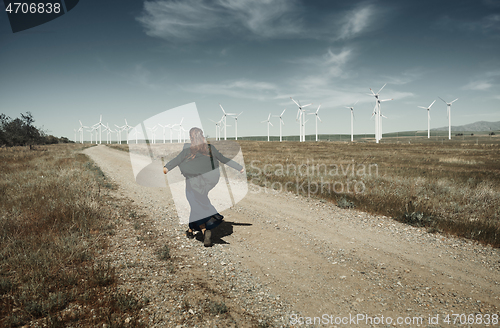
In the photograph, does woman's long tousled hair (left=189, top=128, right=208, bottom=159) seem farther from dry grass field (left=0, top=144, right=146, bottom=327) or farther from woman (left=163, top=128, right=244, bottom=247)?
dry grass field (left=0, top=144, right=146, bottom=327)

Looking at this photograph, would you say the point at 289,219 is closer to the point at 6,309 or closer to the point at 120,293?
the point at 120,293

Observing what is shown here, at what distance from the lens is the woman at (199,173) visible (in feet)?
22.1

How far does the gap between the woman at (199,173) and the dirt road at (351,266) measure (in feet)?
1.90

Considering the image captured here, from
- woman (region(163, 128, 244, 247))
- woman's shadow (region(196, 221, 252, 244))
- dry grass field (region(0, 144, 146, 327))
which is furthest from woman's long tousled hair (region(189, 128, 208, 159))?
dry grass field (region(0, 144, 146, 327))

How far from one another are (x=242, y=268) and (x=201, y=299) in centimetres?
138

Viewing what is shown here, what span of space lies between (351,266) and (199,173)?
14.7 ft

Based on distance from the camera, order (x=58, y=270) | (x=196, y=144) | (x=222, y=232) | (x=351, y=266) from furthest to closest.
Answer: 1. (x=222, y=232)
2. (x=196, y=144)
3. (x=351, y=266)
4. (x=58, y=270)

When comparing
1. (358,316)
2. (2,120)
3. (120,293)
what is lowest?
(358,316)

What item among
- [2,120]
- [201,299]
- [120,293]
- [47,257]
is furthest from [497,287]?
[2,120]

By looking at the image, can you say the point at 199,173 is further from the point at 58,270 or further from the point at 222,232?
the point at 58,270

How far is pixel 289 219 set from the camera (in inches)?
336

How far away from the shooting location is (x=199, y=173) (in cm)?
678

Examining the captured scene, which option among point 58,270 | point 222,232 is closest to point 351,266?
point 222,232

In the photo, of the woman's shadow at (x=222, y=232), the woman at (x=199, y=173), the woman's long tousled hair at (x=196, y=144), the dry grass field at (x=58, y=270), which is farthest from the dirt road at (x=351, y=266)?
the woman's long tousled hair at (x=196, y=144)
